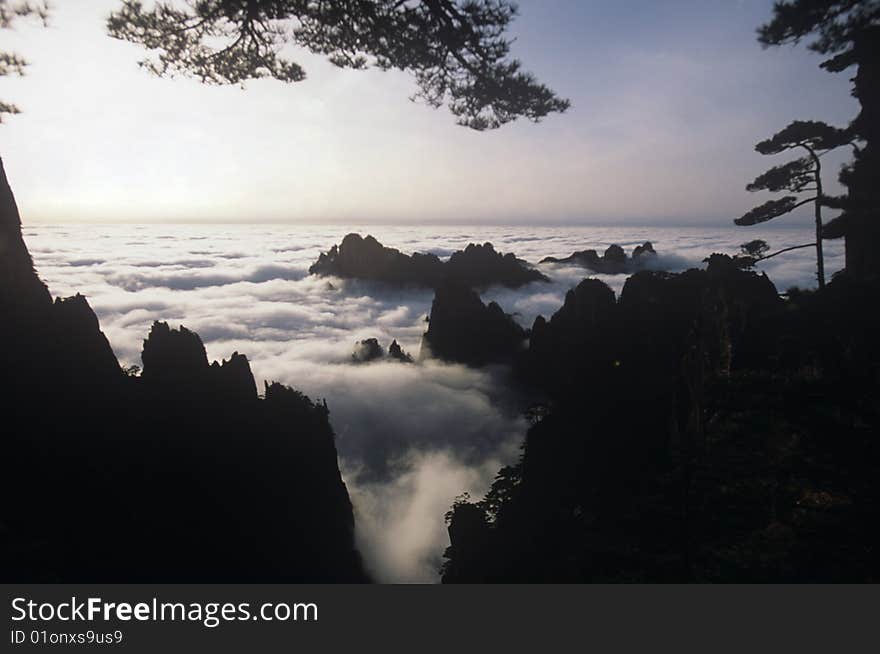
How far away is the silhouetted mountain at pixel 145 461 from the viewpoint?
47.5 feet

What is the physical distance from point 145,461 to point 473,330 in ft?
256

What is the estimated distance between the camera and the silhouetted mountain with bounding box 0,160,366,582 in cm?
1447

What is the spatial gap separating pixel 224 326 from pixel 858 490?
705ft

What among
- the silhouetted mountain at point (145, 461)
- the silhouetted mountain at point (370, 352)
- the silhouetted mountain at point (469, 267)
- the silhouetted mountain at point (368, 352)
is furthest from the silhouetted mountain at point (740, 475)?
the silhouetted mountain at point (469, 267)

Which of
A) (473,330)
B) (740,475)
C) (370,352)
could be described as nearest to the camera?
(740,475)

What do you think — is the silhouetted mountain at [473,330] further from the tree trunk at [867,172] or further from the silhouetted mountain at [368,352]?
the tree trunk at [867,172]

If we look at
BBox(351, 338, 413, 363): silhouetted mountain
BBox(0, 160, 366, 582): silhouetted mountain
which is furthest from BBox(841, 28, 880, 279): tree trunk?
BBox(351, 338, 413, 363): silhouetted mountain

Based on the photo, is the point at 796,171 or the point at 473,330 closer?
the point at 796,171

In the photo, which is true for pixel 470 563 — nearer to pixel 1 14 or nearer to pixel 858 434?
pixel 858 434

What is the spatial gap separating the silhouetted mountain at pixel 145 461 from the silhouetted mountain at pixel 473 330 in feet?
196

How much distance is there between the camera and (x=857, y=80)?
13516mm

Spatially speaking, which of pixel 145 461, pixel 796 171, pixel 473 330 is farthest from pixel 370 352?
pixel 796 171

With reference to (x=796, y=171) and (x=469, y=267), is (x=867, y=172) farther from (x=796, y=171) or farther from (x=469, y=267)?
(x=469, y=267)
